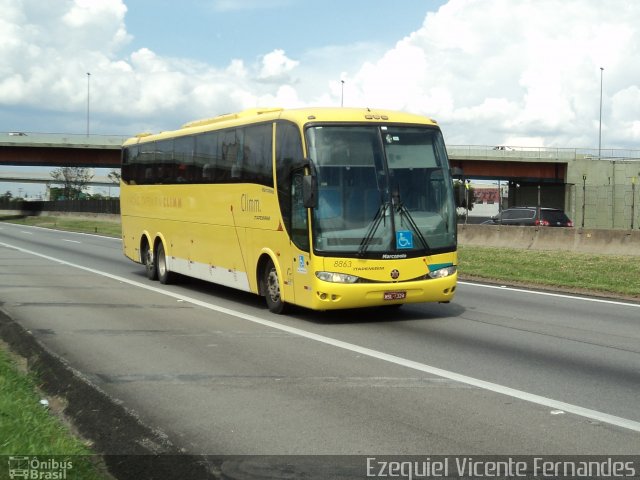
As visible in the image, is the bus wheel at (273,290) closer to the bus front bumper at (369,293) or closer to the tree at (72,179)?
the bus front bumper at (369,293)

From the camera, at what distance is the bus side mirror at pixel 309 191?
12.6 metres

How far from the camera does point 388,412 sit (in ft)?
24.9

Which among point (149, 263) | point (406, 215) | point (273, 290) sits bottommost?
point (149, 263)

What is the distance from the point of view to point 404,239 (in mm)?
13062

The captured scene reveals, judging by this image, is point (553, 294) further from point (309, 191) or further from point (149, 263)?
point (149, 263)

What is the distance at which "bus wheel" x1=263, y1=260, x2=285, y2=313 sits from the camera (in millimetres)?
14219

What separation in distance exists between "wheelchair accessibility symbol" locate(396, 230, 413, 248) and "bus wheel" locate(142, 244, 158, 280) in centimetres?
913

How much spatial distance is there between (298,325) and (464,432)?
640 cm

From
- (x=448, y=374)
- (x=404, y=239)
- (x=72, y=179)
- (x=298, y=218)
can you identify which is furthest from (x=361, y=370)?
(x=72, y=179)

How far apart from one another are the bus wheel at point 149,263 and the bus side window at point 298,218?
26.5 ft

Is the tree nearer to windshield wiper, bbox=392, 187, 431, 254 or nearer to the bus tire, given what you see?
the bus tire

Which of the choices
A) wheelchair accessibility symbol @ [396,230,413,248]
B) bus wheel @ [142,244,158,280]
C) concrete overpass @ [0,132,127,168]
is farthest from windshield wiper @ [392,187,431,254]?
concrete overpass @ [0,132,127,168]

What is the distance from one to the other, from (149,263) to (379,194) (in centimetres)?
947

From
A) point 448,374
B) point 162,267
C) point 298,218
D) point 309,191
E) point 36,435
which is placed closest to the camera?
point 36,435
